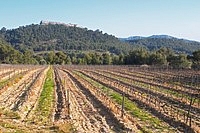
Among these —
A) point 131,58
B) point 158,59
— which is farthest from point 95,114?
point 131,58

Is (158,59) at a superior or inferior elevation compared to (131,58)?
inferior

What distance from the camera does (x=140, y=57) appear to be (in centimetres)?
13512

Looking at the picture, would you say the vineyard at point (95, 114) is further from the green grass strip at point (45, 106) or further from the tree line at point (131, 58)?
the tree line at point (131, 58)

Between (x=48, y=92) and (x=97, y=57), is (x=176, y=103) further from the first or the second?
(x=97, y=57)

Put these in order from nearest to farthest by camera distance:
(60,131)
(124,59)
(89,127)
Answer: (60,131)
(89,127)
(124,59)

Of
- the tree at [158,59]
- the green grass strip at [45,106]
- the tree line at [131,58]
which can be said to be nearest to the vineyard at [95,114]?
the green grass strip at [45,106]

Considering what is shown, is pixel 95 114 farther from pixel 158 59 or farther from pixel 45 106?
pixel 158 59

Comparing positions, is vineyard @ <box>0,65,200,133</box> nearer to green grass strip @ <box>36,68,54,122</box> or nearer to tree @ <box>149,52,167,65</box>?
green grass strip @ <box>36,68,54,122</box>

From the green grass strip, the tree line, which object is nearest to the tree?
the tree line

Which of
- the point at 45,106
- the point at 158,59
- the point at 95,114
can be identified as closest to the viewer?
the point at 95,114

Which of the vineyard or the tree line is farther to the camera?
the tree line

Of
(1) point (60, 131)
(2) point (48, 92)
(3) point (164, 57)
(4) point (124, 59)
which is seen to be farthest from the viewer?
(4) point (124, 59)

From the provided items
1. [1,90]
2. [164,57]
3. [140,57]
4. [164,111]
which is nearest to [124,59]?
[140,57]

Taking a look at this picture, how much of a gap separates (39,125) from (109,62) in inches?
5304
